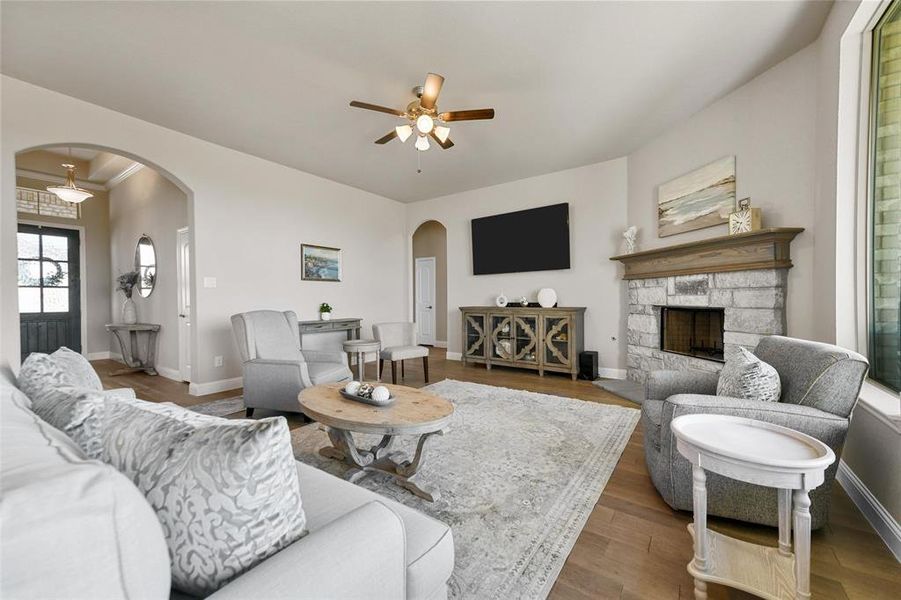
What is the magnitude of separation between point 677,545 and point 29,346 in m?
8.23

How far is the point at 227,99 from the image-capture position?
315 cm

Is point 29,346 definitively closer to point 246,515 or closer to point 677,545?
point 246,515

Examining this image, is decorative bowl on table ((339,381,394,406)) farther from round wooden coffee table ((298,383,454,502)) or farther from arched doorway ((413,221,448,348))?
arched doorway ((413,221,448,348))

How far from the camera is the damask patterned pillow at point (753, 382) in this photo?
1.72 metres

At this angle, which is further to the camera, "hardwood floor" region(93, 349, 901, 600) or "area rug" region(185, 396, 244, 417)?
"area rug" region(185, 396, 244, 417)

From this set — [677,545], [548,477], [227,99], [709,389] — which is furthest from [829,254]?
Result: [227,99]

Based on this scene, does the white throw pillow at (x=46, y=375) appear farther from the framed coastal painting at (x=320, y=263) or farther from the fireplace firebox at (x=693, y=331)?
the fireplace firebox at (x=693, y=331)

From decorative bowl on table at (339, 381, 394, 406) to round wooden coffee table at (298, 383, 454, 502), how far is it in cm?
3

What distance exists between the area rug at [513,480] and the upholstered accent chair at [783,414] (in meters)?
0.41

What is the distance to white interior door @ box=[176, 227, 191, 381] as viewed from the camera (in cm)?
465

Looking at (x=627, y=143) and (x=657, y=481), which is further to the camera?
(x=627, y=143)

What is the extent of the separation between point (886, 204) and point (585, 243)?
2956 millimetres

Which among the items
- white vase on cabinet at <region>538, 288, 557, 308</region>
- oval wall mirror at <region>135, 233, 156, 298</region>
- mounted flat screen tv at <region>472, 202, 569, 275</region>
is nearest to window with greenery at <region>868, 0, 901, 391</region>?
mounted flat screen tv at <region>472, 202, 569, 275</region>

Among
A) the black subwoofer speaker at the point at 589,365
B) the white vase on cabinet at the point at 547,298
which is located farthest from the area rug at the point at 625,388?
the white vase on cabinet at the point at 547,298
